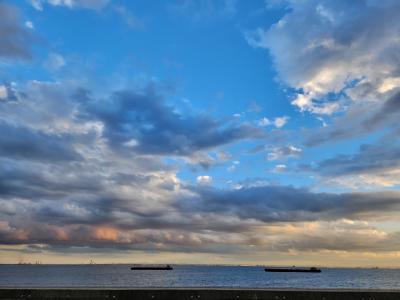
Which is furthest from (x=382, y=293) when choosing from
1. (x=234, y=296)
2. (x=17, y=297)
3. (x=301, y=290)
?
(x=17, y=297)

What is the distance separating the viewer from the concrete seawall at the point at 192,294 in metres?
14.9

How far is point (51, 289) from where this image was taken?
49.1 feet

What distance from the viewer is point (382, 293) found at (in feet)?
50.5

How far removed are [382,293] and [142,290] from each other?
827 cm

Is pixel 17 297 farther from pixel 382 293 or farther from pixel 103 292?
pixel 382 293

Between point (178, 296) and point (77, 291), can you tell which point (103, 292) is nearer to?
point (77, 291)

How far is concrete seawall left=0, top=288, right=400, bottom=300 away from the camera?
48.9 ft

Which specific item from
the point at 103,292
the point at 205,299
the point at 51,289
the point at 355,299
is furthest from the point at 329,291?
the point at 51,289

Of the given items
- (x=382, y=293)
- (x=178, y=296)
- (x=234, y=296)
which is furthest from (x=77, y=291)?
(x=382, y=293)

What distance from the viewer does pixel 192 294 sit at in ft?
49.8

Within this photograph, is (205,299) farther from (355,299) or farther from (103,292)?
(355,299)

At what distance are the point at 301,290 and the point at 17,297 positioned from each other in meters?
9.67

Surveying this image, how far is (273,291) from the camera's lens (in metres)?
15.3

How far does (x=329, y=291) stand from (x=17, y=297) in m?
10.6
